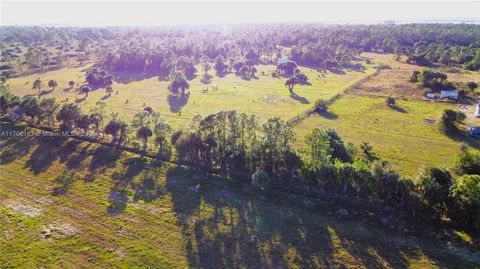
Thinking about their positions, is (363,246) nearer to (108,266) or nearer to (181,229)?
(181,229)

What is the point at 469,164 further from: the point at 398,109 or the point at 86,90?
the point at 86,90

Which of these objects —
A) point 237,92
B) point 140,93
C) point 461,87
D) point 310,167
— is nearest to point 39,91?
point 140,93

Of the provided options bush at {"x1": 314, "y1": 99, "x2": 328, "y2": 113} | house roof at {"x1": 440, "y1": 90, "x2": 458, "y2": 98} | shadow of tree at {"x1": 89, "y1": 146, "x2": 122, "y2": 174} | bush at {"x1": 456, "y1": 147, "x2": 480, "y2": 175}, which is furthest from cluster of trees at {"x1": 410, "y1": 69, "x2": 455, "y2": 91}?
shadow of tree at {"x1": 89, "y1": 146, "x2": 122, "y2": 174}

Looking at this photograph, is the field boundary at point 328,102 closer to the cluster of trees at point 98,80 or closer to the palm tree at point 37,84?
the cluster of trees at point 98,80

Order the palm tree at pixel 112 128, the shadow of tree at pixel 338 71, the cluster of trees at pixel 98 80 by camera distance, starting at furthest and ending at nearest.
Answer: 1. the shadow of tree at pixel 338 71
2. the cluster of trees at pixel 98 80
3. the palm tree at pixel 112 128

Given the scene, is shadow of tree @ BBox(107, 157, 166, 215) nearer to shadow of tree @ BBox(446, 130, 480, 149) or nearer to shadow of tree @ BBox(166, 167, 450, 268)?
shadow of tree @ BBox(166, 167, 450, 268)

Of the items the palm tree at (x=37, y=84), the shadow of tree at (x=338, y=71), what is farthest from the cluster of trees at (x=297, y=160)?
the shadow of tree at (x=338, y=71)
